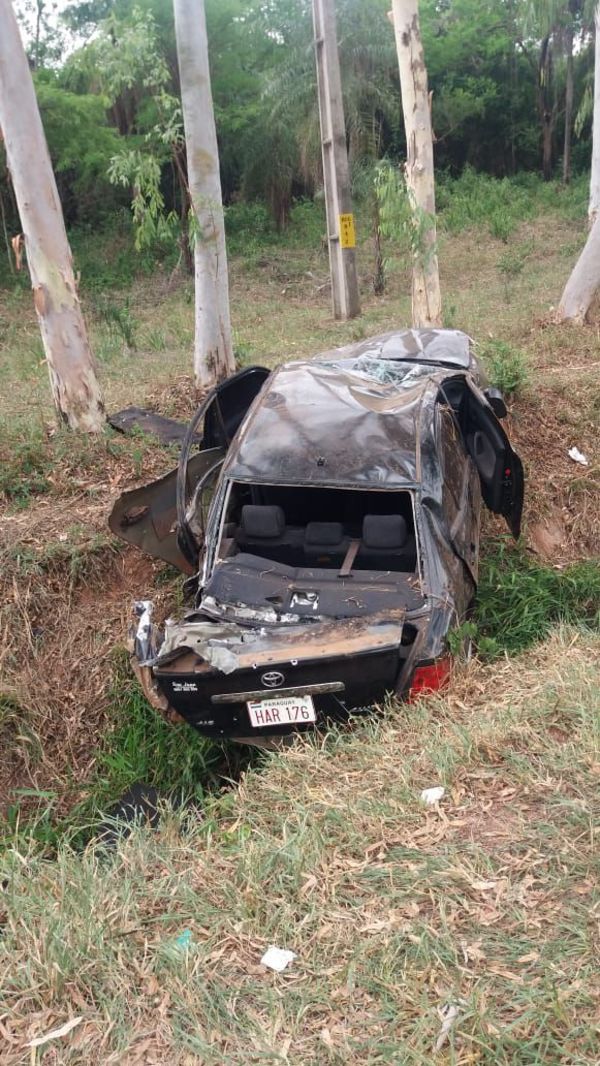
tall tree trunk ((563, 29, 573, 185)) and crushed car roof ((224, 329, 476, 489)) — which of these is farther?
tall tree trunk ((563, 29, 573, 185))

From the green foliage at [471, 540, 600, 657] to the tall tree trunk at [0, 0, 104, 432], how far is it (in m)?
3.75

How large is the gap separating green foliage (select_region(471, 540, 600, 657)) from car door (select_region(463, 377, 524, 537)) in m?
0.35

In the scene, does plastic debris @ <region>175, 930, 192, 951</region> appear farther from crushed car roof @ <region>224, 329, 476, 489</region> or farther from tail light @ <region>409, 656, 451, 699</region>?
crushed car roof @ <region>224, 329, 476, 489</region>

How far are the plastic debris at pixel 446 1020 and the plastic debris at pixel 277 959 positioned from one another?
1.65 feet

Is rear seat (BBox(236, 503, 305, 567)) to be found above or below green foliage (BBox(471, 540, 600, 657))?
above

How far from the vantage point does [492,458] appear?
19.7ft

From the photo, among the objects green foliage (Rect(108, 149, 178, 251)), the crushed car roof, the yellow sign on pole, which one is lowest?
the crushed car roof

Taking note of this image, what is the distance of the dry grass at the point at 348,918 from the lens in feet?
7.59

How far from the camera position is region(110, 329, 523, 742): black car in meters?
4.12

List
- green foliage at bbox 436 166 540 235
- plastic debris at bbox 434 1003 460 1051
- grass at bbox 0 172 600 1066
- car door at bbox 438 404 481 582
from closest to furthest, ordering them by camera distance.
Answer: plastic debris at bbox 434 1003 460 1051 → grass at bbox 0 172 600 1066 → car door at bbox 438 404 481 582 → green foliage at bbox 436 166 540 235

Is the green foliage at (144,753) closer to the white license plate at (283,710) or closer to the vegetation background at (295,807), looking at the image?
the vegetation background at (295,807)

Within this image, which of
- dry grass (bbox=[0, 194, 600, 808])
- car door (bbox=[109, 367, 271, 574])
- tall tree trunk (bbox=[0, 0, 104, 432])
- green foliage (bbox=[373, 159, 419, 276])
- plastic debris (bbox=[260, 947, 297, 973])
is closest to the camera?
plastic debris (bbox=[260, 947, 297, 973])

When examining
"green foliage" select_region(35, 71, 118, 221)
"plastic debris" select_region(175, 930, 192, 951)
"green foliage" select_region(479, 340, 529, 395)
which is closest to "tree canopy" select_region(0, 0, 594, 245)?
"green foliage" select_region(35, 71, 118, 221)

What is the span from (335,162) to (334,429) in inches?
480
